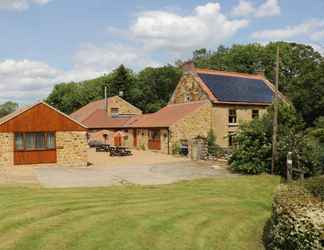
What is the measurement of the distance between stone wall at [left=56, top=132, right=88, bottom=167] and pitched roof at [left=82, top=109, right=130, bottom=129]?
19.1 m

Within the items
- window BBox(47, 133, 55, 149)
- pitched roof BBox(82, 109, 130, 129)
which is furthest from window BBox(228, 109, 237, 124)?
window BBox(47, 133, 55, 149)

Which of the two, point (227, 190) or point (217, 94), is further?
point (217, 94)

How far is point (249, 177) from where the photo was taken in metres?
20.9

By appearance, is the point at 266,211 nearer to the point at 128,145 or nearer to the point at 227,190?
the point at 227,190

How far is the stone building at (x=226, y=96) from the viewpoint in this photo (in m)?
37.8

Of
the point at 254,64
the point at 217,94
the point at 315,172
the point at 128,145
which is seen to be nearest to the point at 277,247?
the point at 315,172

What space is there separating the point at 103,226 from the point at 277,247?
4.70 m

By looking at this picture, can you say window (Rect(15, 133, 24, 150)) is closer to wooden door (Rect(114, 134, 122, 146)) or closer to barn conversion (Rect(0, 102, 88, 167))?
barn conversion (Rect(0, 102, 88, 167))

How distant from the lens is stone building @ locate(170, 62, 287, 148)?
37844 mm

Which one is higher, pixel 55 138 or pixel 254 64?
pixel 254 64

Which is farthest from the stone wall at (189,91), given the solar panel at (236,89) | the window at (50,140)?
the window at (50,140)

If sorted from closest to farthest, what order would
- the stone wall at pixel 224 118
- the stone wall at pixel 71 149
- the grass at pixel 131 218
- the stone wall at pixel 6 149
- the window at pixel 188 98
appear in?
the grass at pixel 131 218
the stone wall at pixel 6 149
the stone wall at pixel 71 149
the stone wall at pixel 224 118
the window at pixel 188 98

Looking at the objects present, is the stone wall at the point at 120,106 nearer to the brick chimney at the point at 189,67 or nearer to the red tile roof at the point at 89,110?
the red tile roof at the point at 89,110

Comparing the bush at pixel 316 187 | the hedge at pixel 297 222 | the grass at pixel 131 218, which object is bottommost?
the grass at pixel 131 218
